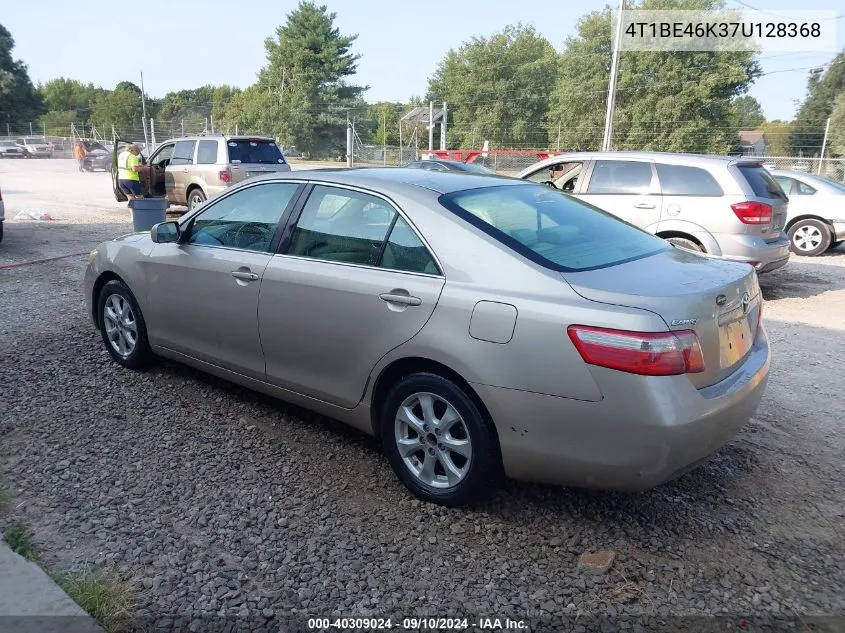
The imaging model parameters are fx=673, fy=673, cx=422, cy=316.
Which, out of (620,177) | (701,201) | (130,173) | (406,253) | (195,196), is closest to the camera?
(406,253)

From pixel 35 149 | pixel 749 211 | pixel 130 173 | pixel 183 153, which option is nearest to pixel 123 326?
pixel 749 211

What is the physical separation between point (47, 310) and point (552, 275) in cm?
582

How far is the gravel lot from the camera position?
2.67 meters

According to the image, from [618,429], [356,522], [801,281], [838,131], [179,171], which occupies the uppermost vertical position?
[838,131]

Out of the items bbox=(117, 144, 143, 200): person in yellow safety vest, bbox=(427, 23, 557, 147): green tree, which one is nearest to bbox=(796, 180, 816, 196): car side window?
bbox=(117, 144, 143, 200): person in yellow safety vest

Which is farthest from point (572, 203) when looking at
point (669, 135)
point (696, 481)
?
point (669, 135)

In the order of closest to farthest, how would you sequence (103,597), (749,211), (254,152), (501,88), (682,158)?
1. (103,597)
2. (749,211)
3. (682,158)
4. (254,152)
5. (501,88)

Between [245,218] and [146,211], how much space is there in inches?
267

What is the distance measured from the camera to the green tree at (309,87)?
4878 cm

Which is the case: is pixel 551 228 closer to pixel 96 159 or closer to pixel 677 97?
pixel 96 159

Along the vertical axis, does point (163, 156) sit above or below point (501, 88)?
below

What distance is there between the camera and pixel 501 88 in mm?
55656

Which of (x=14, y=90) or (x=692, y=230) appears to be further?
(x=14, y=90)

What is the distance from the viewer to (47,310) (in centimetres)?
680
